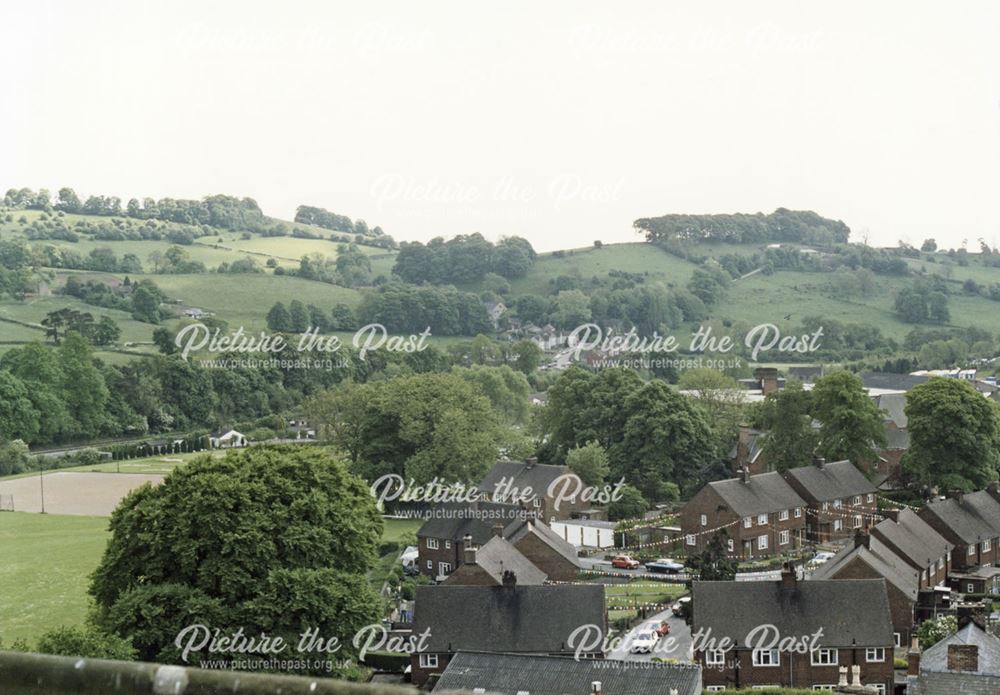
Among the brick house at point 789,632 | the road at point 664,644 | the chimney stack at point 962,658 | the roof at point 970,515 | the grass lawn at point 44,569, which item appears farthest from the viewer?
the roof at point 970,515

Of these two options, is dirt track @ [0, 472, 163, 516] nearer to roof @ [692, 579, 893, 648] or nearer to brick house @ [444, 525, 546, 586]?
brick house @ [444, 525, 546, 586]

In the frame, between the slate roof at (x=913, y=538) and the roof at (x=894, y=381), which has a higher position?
the roof at (x=894, y=381)

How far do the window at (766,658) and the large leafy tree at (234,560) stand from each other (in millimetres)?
11811

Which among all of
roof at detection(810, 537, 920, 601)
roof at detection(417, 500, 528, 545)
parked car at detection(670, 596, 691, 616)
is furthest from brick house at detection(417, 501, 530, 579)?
roof at detection(810, 537, 920, 601)

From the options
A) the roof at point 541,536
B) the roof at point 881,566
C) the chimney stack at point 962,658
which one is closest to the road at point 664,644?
the roof at point 881,566

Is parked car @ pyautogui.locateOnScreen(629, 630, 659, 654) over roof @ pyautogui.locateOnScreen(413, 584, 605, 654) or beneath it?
beneath

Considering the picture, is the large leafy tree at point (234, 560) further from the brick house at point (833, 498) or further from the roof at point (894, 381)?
the roof at point (894, 381)

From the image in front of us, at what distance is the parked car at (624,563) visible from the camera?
57.2 meters

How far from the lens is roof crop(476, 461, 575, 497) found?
66500 mm

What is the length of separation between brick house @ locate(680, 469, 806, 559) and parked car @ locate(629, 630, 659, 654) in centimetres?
1565

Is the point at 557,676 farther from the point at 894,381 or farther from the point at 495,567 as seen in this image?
the point at 894,381

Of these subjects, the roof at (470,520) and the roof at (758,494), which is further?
the roof at (758,494)

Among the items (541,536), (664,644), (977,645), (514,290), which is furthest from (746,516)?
(514,290)

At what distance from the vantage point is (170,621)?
3606cm
